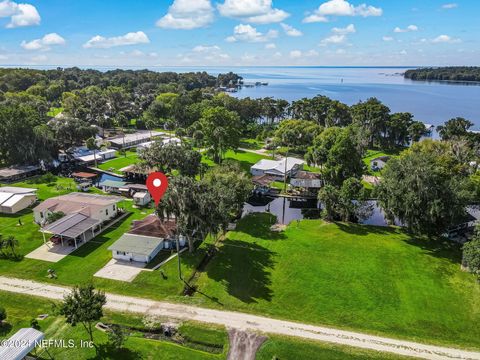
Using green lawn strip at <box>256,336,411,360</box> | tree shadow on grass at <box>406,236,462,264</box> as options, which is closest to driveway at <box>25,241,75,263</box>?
green lawn strip at <box>256,336,411,360</box>

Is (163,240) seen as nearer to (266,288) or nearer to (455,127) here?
(266,288)

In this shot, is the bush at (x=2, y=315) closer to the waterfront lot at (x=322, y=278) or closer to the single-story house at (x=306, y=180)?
A: the waterfront lot at (x=322, y=278)

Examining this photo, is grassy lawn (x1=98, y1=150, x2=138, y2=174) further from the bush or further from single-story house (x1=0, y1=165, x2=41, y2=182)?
the bush

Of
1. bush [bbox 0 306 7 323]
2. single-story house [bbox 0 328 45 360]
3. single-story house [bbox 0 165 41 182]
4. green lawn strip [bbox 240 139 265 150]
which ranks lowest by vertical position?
bush [bbox 0 306 7 323]

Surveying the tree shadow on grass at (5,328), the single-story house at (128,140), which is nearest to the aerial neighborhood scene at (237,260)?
the tree shadow on grass at (5,328)

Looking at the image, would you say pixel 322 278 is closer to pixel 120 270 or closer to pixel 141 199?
pixel 120 270
